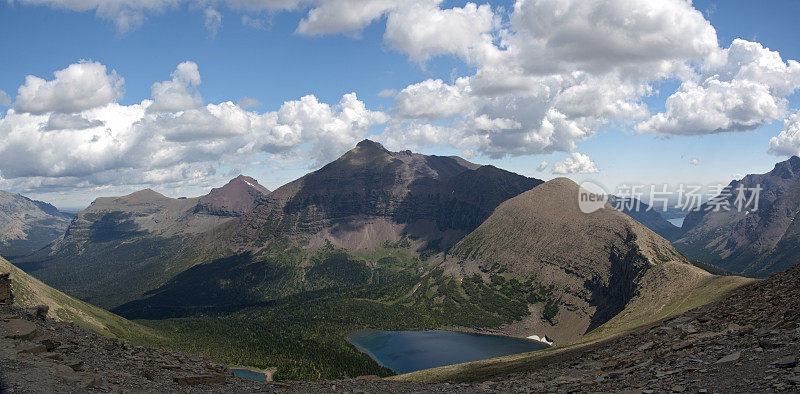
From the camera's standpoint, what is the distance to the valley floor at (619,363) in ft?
87.9

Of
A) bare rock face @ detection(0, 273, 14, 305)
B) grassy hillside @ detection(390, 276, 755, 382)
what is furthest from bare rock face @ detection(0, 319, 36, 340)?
grassy hillside @ detection(390, 276, 755, 382)

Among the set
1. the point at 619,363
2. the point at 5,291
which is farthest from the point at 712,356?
the point at 5,291

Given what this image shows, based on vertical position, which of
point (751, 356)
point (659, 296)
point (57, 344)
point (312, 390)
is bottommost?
point (659, 296)

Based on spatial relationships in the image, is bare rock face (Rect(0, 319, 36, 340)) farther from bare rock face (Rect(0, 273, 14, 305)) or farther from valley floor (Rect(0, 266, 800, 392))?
bare rock face (Rect(0, 273, 14, 305))

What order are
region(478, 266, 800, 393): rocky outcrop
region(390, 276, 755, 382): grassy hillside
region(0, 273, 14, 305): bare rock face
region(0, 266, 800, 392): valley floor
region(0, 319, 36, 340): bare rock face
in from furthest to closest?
region(390, 276, 755, 382): grassy hillside < region(0, 273, 14, 305): bare rock face < region(0, 319, 36, 340): bare rock face < region(0, 266, 800, 392): valley floor < region(478, 266, 800, 393): rocky outcrop

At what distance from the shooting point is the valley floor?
26.8 metres

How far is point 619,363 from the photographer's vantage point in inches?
1642

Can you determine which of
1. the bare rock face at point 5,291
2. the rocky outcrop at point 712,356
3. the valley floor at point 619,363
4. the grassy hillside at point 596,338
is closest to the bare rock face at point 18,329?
the valley floor at point 619,363

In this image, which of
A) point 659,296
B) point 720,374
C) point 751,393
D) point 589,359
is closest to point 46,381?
point 751,393

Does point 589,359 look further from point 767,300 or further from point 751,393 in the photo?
point 751,393

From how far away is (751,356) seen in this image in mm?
29141

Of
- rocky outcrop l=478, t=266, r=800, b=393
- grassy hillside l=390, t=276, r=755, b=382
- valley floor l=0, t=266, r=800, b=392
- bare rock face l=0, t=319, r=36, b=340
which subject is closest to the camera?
rocky outcrop l=478, t=266, r=800, b=393

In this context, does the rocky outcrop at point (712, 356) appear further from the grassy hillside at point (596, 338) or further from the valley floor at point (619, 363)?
the grassy hillside at point (596, 338)

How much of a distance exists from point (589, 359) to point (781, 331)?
22836 mm
